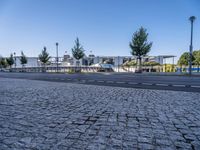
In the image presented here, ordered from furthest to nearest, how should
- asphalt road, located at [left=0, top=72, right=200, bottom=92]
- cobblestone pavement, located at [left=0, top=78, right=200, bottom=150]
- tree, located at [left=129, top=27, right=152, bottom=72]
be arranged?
tree, located at [left=129, top=27, right=152, bottom=72] → asphalt road, located at [left=0, top=72, right=200, bottom=92] → cobblestone pavement, located at [left=0, top=78, right=200, bottom=150]

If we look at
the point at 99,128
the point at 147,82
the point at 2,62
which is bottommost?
the point at 99,128

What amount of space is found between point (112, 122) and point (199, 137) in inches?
64.8

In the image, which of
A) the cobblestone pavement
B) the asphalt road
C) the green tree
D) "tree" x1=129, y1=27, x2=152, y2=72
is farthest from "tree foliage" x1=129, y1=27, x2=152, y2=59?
the green tree

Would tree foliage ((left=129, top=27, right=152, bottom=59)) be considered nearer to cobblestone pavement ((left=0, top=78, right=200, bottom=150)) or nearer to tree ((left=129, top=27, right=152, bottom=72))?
tree ((left=129, top=27, right=152, bottom=72))

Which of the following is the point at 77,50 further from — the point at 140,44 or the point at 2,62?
the point at 2,62

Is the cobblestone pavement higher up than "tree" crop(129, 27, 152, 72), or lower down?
lower down

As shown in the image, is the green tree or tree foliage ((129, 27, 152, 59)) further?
the green tree

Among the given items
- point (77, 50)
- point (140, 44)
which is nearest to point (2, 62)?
point (77, 50)

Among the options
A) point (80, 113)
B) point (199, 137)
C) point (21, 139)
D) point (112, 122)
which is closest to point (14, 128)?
point (21, 139)

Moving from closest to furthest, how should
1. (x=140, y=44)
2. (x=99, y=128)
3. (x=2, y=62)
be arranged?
1. (x=99, y=128)
2. (x=140, y=44)
3. (x=2, y=62)

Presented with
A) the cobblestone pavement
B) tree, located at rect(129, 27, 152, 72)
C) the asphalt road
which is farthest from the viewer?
tree, located at rect(129, 27, 152, 72)

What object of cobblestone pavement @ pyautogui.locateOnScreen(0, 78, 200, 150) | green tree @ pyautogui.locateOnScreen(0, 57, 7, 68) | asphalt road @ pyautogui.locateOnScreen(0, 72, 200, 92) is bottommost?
cobblestone pavement @ pyautogui.locateOnScreen(0, 78, 200, 150)

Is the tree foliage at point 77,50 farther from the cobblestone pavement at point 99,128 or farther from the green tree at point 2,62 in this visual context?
the green tree at point 2,62

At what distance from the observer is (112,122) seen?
334cm
